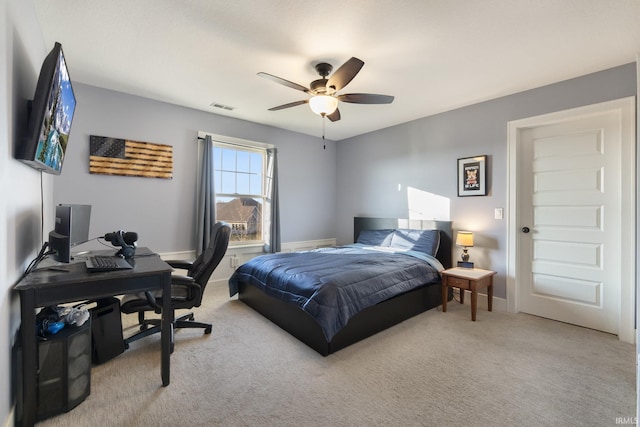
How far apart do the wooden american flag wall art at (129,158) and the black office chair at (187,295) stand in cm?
162

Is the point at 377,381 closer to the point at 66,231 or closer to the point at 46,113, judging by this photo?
the point at 66,231

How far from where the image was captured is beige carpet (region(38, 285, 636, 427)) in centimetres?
160

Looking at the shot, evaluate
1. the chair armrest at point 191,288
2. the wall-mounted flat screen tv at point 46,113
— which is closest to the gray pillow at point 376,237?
the chair armrest at point 191,288

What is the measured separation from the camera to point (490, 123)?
3449 millimetres

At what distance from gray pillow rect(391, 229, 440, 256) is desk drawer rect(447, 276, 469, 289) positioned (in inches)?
19.9

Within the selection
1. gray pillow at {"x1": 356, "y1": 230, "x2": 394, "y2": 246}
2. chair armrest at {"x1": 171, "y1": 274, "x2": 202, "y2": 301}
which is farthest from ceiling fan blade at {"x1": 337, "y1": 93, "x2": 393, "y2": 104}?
gray pillow at {"x1": 356, "y1": 230, "x2": 394, "y2": 246}

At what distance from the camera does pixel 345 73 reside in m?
2.28

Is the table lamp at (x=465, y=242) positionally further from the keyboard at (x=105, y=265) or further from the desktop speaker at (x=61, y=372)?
the desktop speaker at (x=61, y=372)

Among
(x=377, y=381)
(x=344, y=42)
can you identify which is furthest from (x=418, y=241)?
(x=344, y=42)

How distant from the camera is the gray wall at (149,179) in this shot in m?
3.18

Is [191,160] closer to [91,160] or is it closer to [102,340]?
[91,160]

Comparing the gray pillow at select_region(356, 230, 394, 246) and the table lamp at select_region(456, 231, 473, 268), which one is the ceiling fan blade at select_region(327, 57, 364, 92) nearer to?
the table lamp at select_region(456, 231, 473, 268)

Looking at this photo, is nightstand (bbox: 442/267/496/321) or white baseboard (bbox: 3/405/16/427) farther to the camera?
nightstand (bbox: 442/267/496/321)

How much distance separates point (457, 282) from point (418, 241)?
83 cm
